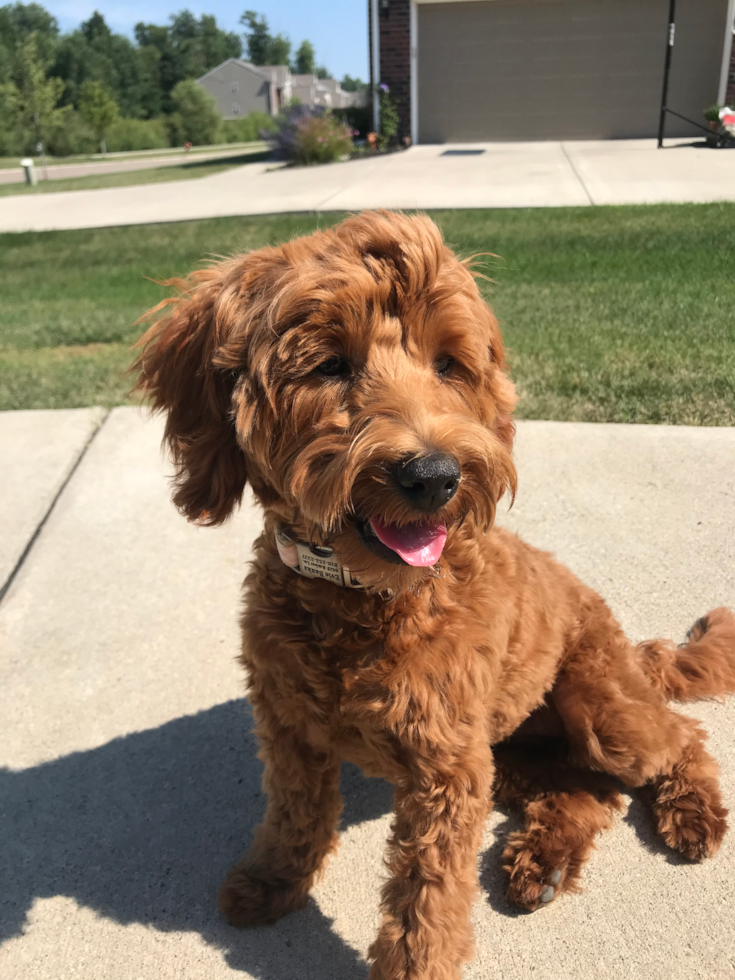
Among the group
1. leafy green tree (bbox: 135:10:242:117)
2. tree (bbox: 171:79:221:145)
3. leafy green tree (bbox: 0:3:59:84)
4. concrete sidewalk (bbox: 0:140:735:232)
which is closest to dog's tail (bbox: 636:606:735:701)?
concrete sidewalk (bbox: 0:140:735:232)

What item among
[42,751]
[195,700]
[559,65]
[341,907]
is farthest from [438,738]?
[559,65]

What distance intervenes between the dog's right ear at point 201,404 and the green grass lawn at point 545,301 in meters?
0.42

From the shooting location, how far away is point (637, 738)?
232 centimetres

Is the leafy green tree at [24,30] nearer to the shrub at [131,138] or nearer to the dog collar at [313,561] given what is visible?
the shrub at [131,138]

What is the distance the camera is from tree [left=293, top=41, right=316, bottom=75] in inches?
4904

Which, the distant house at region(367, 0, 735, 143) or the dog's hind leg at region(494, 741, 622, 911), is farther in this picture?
the distant house at region(367, 0, 735, 143)

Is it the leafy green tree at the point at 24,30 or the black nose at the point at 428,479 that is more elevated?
the leafy green tree at the point at 24,30

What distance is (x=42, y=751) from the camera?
112 inches

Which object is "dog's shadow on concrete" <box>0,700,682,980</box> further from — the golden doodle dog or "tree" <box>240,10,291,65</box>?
"tree" <box>240,10,291,65</box>

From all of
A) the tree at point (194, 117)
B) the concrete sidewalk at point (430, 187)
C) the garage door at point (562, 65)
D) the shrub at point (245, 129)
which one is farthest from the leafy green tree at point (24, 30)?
the concrete sidewalk at point (430, 187)

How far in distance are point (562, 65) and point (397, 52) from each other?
4.35m

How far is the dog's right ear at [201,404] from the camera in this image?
2041 mm

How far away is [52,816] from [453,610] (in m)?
1.55

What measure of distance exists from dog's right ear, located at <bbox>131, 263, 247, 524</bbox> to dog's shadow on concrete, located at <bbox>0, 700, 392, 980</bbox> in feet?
3.47
